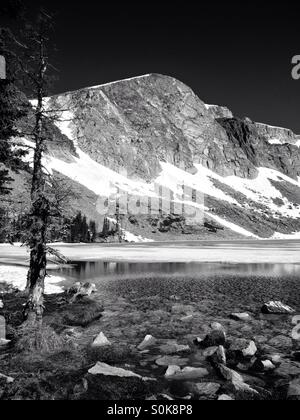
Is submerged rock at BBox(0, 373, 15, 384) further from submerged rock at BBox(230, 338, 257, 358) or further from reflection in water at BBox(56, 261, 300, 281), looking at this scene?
reflection in water at BBox(56, 261, 300, 281)

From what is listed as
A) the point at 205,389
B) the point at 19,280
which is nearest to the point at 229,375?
the point at 205,389

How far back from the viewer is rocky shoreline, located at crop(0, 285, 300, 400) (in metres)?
9.55

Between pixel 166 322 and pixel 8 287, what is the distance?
12.1m

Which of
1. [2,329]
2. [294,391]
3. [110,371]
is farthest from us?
[2,329]

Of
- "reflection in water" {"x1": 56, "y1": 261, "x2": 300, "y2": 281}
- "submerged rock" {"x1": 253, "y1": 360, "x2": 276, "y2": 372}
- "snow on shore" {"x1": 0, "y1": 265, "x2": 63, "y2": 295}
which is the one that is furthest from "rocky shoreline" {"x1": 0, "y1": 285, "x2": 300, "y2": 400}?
"reflection in water" {"x1": 56, "y1": 261, "x2": 300, "y2": 281}

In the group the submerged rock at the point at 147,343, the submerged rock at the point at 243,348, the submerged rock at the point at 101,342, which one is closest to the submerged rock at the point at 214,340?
the submerged rock at the point at 243,348

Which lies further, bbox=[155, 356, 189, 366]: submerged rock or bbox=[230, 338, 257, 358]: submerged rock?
bbox=[230, 338, 257, 358]: submerged rock

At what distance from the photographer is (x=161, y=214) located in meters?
156

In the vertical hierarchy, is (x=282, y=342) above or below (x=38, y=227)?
below

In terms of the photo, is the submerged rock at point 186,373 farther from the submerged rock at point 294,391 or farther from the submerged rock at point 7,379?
the submerged rock at point 7,379

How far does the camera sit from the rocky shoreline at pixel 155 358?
31.3 ft

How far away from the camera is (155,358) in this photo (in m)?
12.3

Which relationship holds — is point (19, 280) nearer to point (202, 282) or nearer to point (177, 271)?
point (202, 282)

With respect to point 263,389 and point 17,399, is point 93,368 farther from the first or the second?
point 263,389
